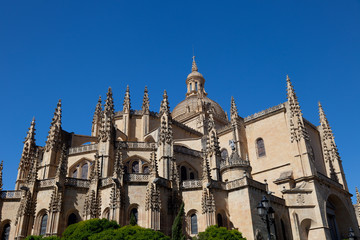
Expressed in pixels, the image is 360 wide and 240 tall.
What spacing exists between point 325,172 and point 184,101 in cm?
2594

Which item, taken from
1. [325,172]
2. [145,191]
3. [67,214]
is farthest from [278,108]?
[67,214]

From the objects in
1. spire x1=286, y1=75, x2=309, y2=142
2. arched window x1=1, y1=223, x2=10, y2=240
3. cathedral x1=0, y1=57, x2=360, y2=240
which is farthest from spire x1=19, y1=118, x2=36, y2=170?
spire x1=286, y1=75, x2=309, y2=142

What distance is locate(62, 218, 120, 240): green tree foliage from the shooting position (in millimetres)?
21663

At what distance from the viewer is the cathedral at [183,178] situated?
2595 centimetres

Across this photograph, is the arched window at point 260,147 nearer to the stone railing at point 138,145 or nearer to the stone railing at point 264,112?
the stone railing at point 264,112

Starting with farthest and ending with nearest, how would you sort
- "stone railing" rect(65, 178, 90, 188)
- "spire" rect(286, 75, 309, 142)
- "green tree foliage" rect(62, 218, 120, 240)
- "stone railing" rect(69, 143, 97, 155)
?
"spire" rect(286, 75, 309, 142), "stone railing" rect(69, 143, 97, 155), "stone railing" rect(65, 178, 90, 188), "green tree foliage" rect(62, 218, 120, 240)

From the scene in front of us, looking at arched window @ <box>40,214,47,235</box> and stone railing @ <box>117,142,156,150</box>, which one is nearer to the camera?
arched window @ <box>40,214,47,235</box>

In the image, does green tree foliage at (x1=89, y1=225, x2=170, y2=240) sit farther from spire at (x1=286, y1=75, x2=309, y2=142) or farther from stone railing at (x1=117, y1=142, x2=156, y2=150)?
spire at (x1=286, y1=75, x2=309, y2=142)

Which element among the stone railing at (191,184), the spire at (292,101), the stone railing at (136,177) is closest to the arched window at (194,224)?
the stone railing at (191,184)

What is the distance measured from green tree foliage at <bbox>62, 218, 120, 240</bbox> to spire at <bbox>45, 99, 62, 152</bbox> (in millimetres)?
11633

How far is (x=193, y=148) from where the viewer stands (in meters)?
37.2

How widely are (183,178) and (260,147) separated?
397 inches

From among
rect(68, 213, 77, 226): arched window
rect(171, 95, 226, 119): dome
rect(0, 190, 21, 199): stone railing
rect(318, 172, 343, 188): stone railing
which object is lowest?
rect(68, 213, 77, 226): arched window

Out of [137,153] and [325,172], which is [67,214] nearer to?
[137,153]
